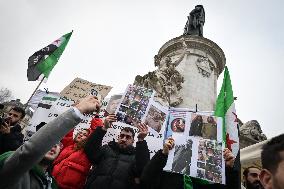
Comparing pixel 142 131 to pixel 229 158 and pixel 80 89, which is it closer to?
pixel 229 158

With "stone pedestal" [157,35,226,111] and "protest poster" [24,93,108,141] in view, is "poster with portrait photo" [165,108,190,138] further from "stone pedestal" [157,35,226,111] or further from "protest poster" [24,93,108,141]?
"stone pedestal" [157,35,226,111]

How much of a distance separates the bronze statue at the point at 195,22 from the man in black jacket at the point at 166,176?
12105 mm

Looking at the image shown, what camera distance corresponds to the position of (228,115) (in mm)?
4824

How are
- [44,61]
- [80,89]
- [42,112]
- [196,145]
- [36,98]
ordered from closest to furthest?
[196,145]
[42,112]
[80,89]
[36,98]
[44,61]

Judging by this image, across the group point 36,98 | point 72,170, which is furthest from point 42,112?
point 72,170

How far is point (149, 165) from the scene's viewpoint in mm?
3662

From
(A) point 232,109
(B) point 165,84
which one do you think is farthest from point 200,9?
(A) point 232,109

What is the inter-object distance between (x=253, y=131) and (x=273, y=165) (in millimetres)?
9094

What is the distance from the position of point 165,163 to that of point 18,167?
1.96 m

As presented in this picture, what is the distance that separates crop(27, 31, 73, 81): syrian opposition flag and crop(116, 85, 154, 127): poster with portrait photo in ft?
11.9

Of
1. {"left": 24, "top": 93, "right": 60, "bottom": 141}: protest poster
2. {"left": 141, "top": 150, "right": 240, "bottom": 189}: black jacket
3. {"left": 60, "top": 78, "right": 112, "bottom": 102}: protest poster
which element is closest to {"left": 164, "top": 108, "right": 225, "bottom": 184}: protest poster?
{"left": 141, "top": 150, "right": 240, "bottom": 189}: black jacket

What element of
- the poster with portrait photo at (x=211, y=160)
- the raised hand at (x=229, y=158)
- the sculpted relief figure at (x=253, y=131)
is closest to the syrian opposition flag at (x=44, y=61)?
the poster with portrait photo at (x=211, y=160)

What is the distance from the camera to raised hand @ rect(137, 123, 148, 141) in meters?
4.03

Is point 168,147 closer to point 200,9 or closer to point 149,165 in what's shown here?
point 149,165
